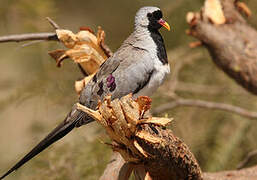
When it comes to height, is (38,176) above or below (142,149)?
below

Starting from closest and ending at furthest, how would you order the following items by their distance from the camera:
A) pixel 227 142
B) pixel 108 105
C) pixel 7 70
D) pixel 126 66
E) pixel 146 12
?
pixel 108 105 < pixel 126 66 < pixel 146 12 < pixel 227 142 < pixel 7 70

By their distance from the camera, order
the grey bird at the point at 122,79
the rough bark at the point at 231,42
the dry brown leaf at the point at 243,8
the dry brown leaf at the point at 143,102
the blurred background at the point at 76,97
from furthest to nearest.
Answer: the dry brown leaf at the point at 243,8 < the blurred background at the point at 76,97 < the rough bark at the point at 231,42 < the grey bird at the point at 122,79 < the dry brown leaf at the point at 143,102

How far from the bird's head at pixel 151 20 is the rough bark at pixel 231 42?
1.94 ft

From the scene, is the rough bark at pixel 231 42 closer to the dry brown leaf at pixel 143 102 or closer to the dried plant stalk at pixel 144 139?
the dried plant stalk at pixel 144 139

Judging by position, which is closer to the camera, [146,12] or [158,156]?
[158,156]

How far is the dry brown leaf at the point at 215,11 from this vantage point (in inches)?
139

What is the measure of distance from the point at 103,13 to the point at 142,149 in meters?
4.32

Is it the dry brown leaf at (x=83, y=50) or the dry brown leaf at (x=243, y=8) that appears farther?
the dry brown leaf at (x=243, y=8)

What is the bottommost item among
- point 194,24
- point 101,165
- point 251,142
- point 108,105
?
point 251,142

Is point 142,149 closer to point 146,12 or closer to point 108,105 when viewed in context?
point 108,105

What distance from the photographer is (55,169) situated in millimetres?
3357

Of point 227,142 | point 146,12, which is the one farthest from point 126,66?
point 227,142

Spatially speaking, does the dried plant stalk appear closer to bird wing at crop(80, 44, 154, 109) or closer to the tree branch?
bird wing at crop(80, 44, 154, 109)

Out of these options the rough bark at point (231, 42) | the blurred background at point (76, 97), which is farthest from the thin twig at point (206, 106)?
the rough bark at point (231, 42)
